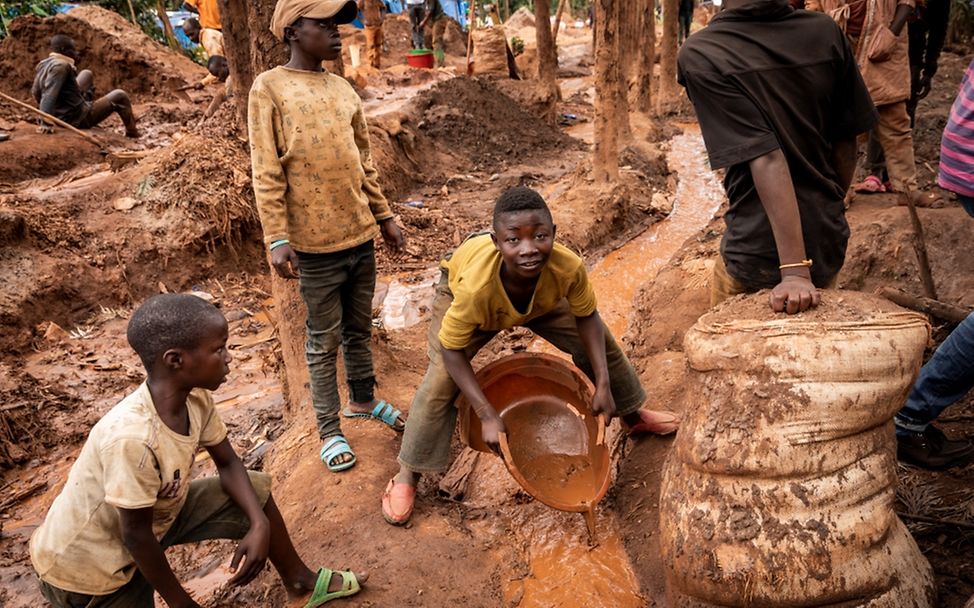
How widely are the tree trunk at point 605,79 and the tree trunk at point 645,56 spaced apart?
4.17 metres

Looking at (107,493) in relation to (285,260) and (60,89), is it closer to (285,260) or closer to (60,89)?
(285,260)

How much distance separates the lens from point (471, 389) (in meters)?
2.56

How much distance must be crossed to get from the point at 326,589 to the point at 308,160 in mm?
1662

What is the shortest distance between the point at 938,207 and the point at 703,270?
5.34 ft

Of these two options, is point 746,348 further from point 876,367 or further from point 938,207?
point 938,207

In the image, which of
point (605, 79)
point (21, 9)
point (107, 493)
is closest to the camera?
point (107, 493)

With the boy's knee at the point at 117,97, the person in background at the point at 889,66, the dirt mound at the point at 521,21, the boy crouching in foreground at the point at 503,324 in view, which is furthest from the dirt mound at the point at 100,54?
the dirt mound at the point at 521,21

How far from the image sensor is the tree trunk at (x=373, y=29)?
46.1 feet

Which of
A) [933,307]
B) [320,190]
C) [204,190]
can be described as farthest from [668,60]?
[320,190]

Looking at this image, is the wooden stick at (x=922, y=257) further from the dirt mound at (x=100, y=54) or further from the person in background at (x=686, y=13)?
the person in background at (x=686, y=13)

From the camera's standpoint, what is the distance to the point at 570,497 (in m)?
2.83

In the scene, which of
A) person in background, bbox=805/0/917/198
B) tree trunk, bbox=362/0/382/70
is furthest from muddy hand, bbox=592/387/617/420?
tree trunk, bbox=362/0/382/70

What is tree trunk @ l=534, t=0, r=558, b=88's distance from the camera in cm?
1098

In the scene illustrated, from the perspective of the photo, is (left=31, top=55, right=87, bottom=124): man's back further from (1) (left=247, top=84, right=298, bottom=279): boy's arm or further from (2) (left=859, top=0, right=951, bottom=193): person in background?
(2) (left=859, top=0, right=951, bottom=193): person in background
